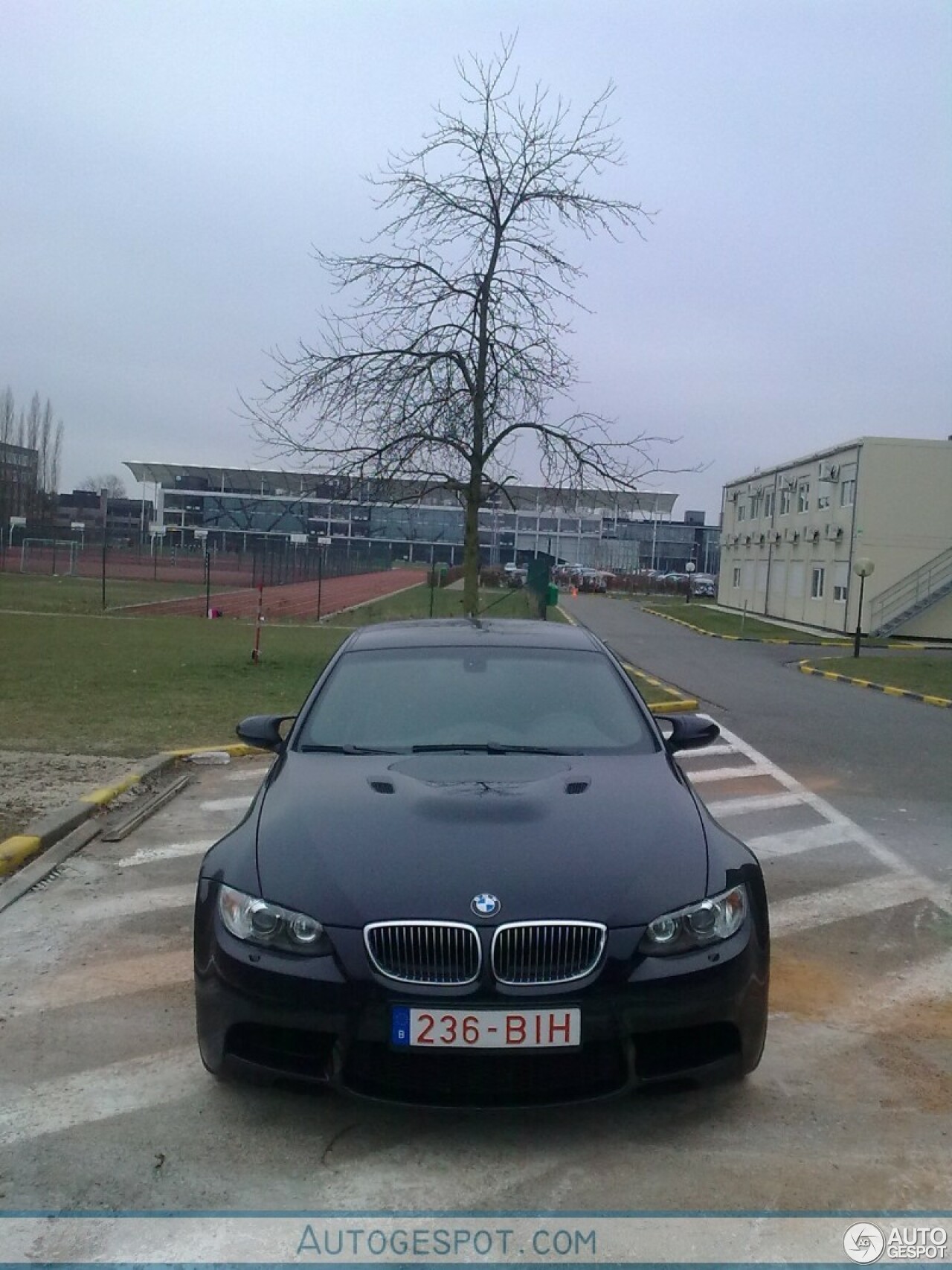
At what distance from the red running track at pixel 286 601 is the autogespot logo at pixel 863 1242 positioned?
27.4 metres

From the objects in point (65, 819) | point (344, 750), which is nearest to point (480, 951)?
point (344, 750)

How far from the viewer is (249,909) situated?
3709mm

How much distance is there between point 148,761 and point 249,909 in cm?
646

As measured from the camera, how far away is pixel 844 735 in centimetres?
1373

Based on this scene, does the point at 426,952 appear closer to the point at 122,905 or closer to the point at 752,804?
the point at 122,905

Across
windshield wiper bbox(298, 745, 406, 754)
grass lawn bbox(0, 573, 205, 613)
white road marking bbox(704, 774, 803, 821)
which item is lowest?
grass lawn bbox(0, 573, 205, 613)

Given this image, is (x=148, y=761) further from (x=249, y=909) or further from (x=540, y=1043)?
(x=540, y=1043)

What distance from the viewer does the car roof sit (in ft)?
19.1

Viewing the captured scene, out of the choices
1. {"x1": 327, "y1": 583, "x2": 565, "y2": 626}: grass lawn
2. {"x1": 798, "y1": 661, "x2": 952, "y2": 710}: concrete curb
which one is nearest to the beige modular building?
{"x1": 327, "y1": 583, "x2": 565, "y2": 626}: grass lawn

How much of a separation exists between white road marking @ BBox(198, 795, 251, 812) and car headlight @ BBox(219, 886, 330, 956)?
4.69 m

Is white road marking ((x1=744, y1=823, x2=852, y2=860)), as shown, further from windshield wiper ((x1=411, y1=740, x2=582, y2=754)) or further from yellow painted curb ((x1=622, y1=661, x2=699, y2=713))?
yellow painted curb ((x1=622, y1=661, x2=699, y2=713))

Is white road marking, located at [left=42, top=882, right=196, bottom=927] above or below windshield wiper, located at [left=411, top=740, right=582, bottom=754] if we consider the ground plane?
below

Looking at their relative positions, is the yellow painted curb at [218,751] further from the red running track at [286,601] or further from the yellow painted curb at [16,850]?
the red running track at [286,601]

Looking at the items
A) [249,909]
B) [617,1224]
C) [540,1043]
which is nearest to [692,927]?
[540,1043]
